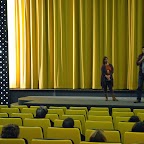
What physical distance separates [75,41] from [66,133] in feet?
27.7

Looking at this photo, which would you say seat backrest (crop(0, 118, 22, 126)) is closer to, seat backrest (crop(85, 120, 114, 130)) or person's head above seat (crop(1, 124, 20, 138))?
Answer: seat backrest (crop(85, 120, 114, 130))

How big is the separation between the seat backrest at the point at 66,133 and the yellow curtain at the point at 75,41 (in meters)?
7.76

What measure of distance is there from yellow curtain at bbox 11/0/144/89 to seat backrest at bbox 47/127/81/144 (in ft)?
25.5

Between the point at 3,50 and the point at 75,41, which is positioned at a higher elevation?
the point at 75,41

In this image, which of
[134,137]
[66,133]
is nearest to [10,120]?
[66,133]

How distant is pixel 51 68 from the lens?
44.0 feet

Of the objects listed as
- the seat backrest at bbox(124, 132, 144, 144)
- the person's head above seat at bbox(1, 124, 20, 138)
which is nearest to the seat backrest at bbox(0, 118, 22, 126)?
the person's head above seat at bbox(1, 124, 20, 138)

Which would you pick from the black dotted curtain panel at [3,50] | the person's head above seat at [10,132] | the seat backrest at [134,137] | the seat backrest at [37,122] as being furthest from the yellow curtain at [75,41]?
the person's head above seat at [10,132]

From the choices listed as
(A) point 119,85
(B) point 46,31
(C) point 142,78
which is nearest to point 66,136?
(C) point 142,78

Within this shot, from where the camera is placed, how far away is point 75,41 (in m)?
13.1

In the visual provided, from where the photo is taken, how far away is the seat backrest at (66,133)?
15.9 ft

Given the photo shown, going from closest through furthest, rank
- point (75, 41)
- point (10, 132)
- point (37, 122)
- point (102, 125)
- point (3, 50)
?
point (10, 132), point (102, 125), point (37, 122), point (3, 50), point (75, 41)

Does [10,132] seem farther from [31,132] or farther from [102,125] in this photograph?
[102,125]

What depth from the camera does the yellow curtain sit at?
12688 millimetres
